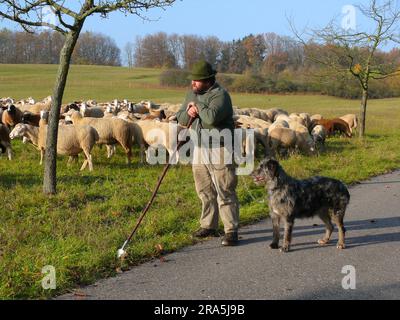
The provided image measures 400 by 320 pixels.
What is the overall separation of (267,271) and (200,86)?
7.69ft

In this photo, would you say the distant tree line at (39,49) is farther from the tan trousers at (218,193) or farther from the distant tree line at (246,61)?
the tan trousers at (218,193)

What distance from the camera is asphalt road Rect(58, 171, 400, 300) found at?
501cm

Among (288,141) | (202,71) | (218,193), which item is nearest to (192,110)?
(202,71)

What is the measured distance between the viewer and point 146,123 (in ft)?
49.9

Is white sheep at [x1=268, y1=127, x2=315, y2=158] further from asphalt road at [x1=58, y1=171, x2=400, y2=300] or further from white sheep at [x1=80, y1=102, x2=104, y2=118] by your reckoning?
asphalt road at [x1=58, y1=171, x2=400, y2=300]

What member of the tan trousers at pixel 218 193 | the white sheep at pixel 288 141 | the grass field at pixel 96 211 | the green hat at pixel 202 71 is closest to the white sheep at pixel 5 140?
the grass field at pixel 96 211

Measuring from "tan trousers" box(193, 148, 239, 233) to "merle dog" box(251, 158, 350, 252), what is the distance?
1.12 feet

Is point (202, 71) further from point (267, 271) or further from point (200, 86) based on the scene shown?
point (267, 271)

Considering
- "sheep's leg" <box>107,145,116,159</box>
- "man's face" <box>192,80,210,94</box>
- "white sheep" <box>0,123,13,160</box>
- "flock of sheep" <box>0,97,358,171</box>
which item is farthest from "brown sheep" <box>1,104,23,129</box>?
"man's face" <box>192,80,210,94</box>

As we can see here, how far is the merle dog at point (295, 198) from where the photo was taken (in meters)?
6.51

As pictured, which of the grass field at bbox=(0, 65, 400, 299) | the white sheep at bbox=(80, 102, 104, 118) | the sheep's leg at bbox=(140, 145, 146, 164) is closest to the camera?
the grass field at bbox=(0, 65, 400, 299)

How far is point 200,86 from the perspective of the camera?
657 cm

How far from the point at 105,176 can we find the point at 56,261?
5979mm
